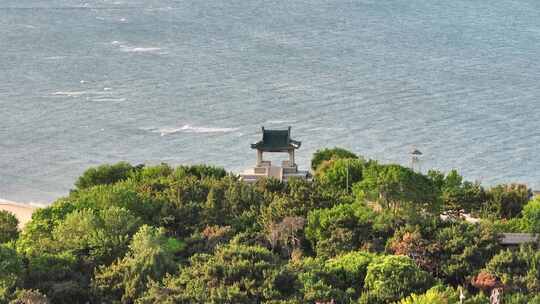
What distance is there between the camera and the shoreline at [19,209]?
62312 mm

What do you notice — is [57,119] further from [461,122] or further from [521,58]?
[521,58]

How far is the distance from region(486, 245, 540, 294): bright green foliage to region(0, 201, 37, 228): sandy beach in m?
29.1

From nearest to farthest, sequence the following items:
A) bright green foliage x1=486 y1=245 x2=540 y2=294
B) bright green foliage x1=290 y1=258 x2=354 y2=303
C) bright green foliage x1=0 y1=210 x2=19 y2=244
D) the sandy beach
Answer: bright green foliage x1=290 y1=258 x2=354 y2=303 < bright green foliage x1=486 y1=245 x2=540 y2=294 < bright green foliage x1=0 y1=210 x2=19 y2=244 < the sandy beach

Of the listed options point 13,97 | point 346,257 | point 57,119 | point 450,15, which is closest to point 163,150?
point 57,119

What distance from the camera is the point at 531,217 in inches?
1850

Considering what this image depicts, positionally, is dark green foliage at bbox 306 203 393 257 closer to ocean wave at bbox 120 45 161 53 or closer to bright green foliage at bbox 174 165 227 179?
bright green foliage at bbox 174 165 227 179

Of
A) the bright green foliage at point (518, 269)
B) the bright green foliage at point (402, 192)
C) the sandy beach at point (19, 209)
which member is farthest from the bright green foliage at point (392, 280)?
the sandy beach at point (19, 209)

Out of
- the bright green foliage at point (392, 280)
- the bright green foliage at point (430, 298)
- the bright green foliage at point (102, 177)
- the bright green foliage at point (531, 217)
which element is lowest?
the bright green foliage at point (430, 298)

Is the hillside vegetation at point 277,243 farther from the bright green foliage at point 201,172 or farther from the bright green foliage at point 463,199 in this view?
the bright green foliage at point 201,172

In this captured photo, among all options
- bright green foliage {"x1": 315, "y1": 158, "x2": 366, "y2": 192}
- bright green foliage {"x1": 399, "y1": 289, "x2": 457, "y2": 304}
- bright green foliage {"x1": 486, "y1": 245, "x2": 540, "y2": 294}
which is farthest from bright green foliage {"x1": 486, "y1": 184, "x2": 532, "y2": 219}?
bright green foliage {"x1": 399, "y1": 289, "x2": 457, "y2": 304}

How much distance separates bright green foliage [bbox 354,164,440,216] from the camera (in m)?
47.7

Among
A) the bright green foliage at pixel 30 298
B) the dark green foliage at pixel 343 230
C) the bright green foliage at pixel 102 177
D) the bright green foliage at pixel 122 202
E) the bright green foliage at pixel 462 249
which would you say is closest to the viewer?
the bright green foliage at pixel 30 298

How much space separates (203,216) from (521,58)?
62724 millimetres

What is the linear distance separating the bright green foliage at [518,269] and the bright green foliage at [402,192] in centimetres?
643
